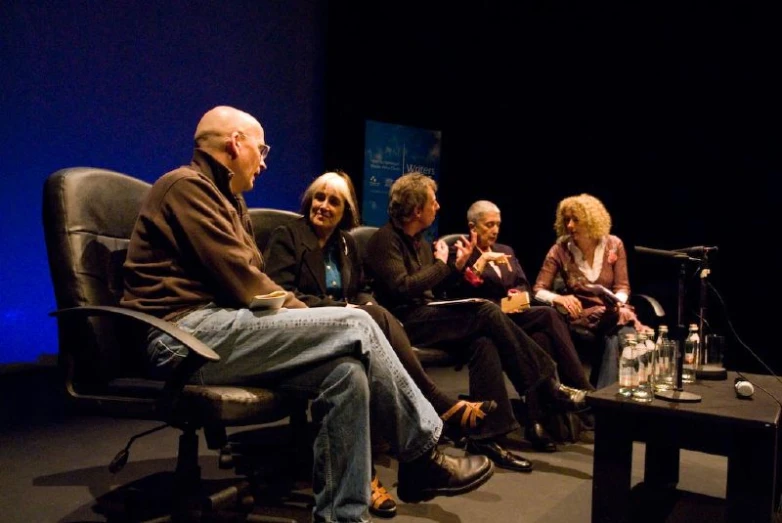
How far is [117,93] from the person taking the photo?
14.1 feet

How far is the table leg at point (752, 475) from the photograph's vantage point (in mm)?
1636

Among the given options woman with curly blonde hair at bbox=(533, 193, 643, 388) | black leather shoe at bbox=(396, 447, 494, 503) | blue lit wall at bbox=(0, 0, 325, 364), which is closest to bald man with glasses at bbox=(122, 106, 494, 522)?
black leather shoe at bbox=(396, 447, 494, 503)

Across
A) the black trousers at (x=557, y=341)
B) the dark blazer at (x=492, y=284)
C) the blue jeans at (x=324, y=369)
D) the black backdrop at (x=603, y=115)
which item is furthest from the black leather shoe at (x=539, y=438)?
the black backdrop at (x=603, y=115)

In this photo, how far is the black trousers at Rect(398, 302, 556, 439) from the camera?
2551mm

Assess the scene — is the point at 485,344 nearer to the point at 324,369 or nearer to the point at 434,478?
the point at 434,478

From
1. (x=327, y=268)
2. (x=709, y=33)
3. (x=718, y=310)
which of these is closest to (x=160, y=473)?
(x=327, y=268)

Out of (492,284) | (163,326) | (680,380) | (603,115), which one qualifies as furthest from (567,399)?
(603,115)

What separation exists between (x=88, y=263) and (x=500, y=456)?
5.22ft

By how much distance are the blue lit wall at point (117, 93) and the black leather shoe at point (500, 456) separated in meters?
2.88

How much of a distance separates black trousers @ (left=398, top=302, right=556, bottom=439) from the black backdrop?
238 cm

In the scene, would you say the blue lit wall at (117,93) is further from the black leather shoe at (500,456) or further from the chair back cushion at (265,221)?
the black leather shoe at (500,456)

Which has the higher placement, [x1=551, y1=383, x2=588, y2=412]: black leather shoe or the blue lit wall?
the blue lit wall

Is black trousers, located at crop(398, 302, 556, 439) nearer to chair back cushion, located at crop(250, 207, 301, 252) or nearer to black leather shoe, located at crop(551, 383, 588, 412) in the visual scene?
black leather shoe, located at crop(551, 383, 588, 412)

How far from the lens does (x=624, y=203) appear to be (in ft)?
16.6
